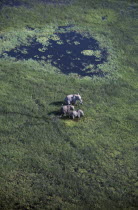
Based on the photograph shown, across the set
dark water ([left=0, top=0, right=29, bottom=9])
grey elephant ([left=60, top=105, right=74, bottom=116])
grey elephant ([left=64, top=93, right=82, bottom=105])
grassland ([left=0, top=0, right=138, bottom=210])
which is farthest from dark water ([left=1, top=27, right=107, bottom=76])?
dark water ([left=0, top=0, right=29, bottom=9])

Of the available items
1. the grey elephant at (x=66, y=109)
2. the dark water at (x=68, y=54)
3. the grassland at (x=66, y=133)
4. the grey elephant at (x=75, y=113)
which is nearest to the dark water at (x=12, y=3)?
the grassland at (x=66, y=133)

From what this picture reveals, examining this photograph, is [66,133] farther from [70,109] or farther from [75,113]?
[70,109]

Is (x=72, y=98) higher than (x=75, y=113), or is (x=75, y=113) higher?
(x=72, y=98)

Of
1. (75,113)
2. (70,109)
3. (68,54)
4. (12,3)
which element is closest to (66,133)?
(75,113)

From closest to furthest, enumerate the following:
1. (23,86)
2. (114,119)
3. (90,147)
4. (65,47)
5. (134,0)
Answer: (90,147) < (114,119) < (23,86) < (65,47) < (134,0)

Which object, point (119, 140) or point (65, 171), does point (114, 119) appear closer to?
point (119, 140)

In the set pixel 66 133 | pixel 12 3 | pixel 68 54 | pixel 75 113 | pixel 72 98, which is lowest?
pixel 66 133

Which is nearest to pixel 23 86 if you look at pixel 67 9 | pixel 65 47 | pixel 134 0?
pixel 65 47
